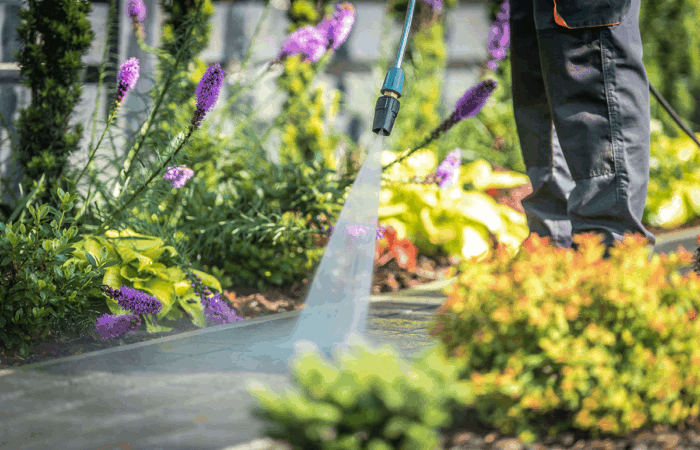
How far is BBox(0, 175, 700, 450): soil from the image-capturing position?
1.31 m

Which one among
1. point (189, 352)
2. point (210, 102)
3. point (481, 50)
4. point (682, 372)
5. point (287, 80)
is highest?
point (481, 50)

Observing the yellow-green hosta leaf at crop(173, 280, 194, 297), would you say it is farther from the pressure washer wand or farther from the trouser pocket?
the trouser pocket

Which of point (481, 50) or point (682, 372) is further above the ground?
point (481, 50)

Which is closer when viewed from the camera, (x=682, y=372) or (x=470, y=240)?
(x=682, y=372)

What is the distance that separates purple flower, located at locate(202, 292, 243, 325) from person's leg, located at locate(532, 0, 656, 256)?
4.05ft

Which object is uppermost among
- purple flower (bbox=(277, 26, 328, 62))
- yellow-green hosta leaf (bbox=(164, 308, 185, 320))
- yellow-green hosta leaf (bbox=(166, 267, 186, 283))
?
purple flower (bbox=(277, 26, 328, 62))

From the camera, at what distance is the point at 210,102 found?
2.19 meters

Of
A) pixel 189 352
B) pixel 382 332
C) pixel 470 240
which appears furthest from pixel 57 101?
pixel 470 240

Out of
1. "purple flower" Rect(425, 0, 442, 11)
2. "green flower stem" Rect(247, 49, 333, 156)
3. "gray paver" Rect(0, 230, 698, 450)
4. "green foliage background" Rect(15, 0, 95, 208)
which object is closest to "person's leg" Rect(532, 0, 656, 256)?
"gray paver" Rect(0, 230, 698, 450)

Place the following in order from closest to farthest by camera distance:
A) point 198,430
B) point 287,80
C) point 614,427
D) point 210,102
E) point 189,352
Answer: point 614,427
point 198,430
point 189,352
point 210,102
point 287,80

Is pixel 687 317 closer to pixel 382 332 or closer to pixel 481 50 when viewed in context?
pixel 382 332

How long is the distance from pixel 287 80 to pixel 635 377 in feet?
11.6

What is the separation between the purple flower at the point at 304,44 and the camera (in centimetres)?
321

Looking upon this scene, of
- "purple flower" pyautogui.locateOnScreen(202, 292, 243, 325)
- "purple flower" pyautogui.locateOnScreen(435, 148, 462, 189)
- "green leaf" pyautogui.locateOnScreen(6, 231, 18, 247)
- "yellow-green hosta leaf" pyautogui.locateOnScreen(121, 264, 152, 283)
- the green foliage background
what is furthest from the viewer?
"purple flower" pyautogui.locateOnScreen(435, 148, 462, 189)
